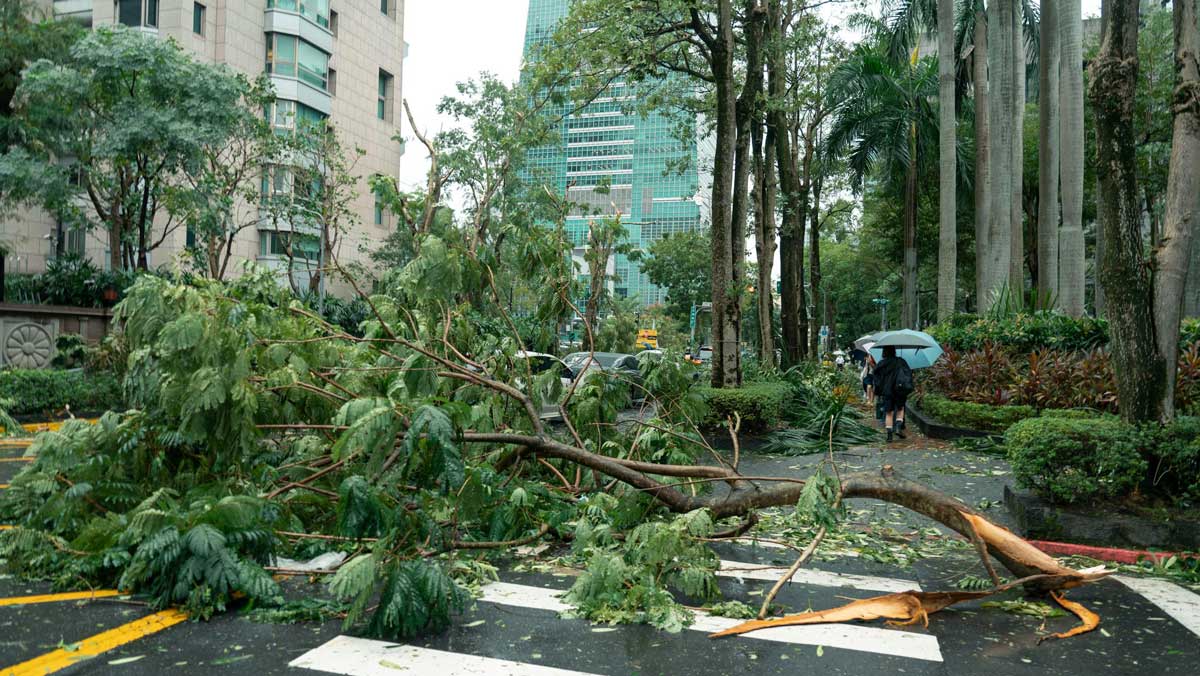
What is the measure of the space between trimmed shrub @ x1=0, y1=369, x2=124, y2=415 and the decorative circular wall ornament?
183 centimetres

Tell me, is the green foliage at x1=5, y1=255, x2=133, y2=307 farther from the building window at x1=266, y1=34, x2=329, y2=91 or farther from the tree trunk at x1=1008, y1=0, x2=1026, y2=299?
the tree trunk at x1=1008, y1=0, x2=1026, y2=299

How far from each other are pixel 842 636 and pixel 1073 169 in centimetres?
1558

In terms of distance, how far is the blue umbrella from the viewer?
56.7ft

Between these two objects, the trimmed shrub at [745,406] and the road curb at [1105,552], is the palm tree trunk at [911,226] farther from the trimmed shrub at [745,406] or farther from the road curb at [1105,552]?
the road curb at [1105,552]

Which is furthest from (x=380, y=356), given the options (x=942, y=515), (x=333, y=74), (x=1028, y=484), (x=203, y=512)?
(x=333, y=74)

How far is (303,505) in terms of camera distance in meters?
7.16

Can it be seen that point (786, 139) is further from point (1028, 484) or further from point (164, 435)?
point (164, 435)

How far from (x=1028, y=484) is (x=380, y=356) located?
19.7ft

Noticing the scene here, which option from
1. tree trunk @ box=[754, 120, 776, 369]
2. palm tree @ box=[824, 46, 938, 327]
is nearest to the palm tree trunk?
palm tree @ box=[824, 46, 938, 327]

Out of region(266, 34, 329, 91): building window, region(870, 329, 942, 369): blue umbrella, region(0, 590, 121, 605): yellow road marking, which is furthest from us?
region(266, 34, 329, 91): building window

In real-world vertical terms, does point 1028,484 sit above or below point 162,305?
below

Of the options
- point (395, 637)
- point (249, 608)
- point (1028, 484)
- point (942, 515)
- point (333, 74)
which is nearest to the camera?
point (395, 637)

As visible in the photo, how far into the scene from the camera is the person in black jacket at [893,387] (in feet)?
51.2

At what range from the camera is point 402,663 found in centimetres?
478
